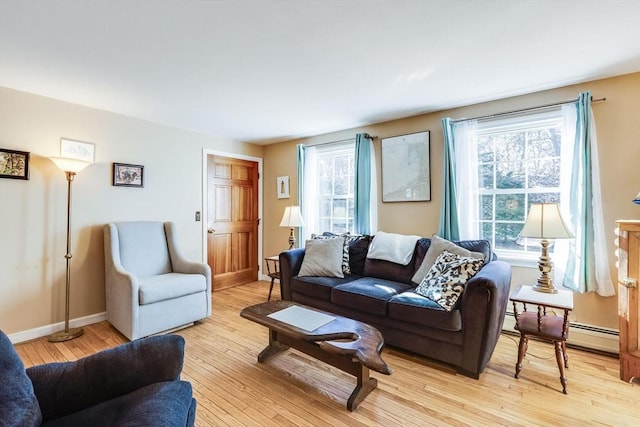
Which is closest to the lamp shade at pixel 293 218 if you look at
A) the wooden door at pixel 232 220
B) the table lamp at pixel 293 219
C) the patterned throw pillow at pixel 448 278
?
the table lamp at pixel 293 219

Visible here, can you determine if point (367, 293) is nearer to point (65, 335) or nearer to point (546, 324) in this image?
point (546, 324)

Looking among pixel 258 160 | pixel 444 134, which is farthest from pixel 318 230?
pixel 444 134

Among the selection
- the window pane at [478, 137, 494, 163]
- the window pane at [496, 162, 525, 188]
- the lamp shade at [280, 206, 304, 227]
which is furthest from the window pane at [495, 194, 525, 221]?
the lamp shade at [280, 206, 304, 227]

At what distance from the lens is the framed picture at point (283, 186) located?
14.8 ft

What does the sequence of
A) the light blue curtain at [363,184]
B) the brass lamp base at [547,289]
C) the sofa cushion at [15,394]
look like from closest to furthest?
the sofa cushion at [15,394], the brass lamp base at [547,289], the light blue curtain at [363,184]

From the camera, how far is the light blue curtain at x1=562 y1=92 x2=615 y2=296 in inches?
93.3

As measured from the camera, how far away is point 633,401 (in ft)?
5.91

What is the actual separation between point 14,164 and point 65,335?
5.28ft

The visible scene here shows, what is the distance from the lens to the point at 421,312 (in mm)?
2189

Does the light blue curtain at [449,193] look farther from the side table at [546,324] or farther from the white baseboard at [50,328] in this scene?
the white baseboard at [50,328]

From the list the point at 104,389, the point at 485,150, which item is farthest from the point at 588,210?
the point at 104,389

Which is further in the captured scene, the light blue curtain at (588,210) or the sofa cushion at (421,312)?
the light blue curtain at (588,210)

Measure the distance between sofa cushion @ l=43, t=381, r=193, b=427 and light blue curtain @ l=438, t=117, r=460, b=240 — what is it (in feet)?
8.71

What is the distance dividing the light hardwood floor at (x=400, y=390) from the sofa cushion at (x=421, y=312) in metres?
0.35
